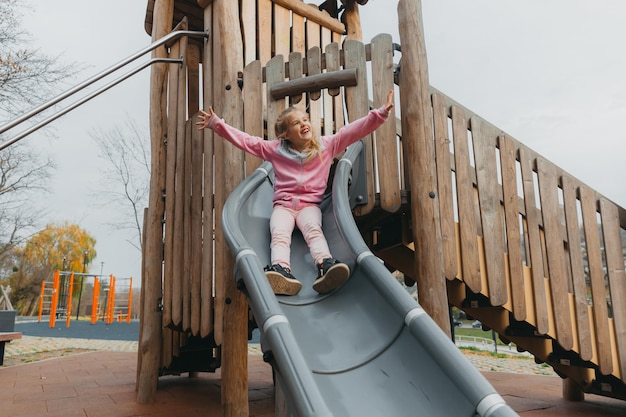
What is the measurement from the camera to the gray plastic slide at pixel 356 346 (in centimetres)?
160

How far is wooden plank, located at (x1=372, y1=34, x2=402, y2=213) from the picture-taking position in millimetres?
3104

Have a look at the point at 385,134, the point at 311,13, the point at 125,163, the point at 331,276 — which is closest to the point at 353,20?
the point at 311,13

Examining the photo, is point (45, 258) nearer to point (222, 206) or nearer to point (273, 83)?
point (222, 206)

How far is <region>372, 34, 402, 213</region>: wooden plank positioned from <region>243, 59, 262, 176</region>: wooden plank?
2.88 ft

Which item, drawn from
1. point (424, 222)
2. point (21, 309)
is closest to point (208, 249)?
point (424, 222)

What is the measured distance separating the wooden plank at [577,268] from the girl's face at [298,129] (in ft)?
6.86

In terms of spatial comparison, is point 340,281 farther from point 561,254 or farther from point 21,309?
point 21,309

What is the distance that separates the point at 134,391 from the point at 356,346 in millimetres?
3664

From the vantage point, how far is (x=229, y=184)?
3.34 m

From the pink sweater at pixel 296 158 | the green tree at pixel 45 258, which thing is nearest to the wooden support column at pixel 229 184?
the pink sweater at pixel 296 158

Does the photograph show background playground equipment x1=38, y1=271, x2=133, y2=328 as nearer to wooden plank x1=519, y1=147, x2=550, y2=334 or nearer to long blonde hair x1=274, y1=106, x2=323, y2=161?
long blonde hair x1=274, y1=106, x2=323, y2=161

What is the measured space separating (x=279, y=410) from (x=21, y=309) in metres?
31.4

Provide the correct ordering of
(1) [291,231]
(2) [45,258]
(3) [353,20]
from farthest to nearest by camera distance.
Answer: (2) [45,258], (3) [353,20], (1) [291,231]

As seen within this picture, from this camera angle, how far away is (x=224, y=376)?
308 cm
